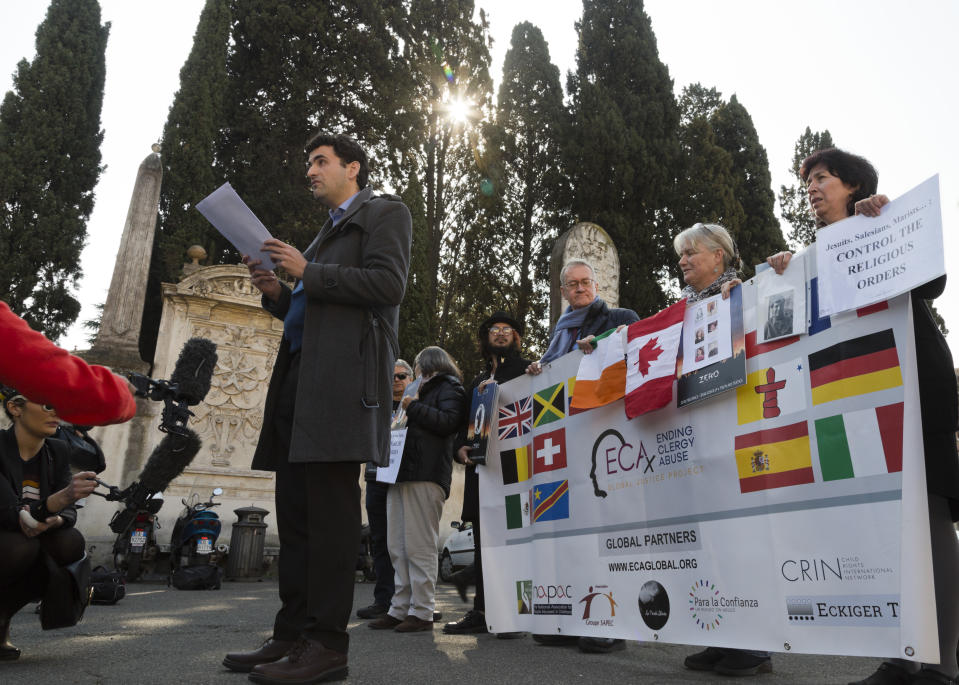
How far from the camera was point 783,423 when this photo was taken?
2746mm

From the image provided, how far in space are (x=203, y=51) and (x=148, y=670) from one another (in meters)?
17.9

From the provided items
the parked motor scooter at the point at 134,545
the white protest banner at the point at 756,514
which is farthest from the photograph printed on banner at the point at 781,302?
the parked motor scooter at the point at 134,545

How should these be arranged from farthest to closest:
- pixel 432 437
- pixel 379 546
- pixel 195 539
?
pixel 195 539, pixel 379 546, pixel 432 437

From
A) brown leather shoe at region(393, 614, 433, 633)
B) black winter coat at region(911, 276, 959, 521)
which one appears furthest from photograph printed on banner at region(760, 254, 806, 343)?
brown leather shoe at region(393, 614, 433, 633)

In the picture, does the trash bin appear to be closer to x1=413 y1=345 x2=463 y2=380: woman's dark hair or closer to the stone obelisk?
the stone obelisk

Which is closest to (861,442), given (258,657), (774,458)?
(774,458)

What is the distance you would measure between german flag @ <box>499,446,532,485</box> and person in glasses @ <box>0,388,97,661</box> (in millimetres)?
2275

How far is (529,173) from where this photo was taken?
24375mm

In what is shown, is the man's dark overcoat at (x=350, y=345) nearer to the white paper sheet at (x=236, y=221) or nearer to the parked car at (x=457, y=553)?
the white paper sheet at (x=236, y=221)

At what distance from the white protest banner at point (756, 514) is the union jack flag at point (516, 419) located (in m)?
0.30

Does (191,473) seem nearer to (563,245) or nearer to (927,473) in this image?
(563,245)

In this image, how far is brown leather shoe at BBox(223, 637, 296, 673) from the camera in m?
2.68

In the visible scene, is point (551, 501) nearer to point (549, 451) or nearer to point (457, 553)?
point (549, 451)

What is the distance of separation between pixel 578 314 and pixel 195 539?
625cm
